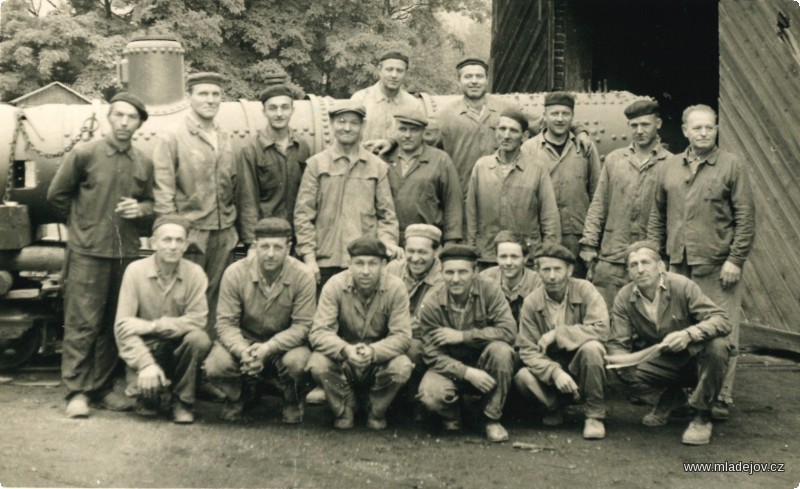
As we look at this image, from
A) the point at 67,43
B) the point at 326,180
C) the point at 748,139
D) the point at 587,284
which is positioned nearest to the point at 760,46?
the point at 748,139

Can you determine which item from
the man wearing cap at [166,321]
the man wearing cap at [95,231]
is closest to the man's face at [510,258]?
the man wearing cap at [166,321]

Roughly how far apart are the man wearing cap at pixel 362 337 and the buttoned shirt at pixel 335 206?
25.7 inches

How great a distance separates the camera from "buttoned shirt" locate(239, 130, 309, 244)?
6.61 m

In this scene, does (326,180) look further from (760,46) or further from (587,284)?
(760,46)

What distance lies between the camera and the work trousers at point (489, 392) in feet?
18.5

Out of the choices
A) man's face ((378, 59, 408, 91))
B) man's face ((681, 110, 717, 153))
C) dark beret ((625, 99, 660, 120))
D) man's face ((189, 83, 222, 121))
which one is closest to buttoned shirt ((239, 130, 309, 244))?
man's face ((189, 83, 222, 121))

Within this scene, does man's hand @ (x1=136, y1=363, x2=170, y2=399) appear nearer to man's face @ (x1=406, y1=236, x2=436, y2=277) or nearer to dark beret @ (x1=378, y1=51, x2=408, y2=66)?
man's face @ (x1=406, y1=236, x2=436, y2=277)

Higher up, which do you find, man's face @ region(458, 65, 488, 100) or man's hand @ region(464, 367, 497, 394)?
man's face @ region(458, 65, 488, 100)

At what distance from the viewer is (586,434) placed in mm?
5574

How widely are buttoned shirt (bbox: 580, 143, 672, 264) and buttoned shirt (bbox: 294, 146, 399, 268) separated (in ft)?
4.84

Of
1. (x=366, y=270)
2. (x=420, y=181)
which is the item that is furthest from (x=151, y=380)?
(x=420, y=181)

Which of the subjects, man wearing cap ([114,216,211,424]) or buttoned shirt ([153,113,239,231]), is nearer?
man wearing cap ([114,216,211,424])

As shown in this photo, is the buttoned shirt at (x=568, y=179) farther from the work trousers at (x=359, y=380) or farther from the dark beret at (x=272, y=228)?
the dark beret at (x=272, y=228)

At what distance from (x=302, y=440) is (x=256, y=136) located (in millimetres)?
2343
